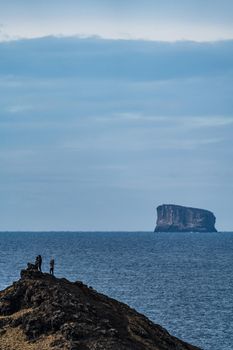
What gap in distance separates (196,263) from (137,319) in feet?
504

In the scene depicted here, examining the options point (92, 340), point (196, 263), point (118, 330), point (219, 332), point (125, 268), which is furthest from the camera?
point (196, 263)

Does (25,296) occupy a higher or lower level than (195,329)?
higher

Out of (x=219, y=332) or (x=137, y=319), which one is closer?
(x=137, y=319)

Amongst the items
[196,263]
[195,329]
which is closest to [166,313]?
[195,329]

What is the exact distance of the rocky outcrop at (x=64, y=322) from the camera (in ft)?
115

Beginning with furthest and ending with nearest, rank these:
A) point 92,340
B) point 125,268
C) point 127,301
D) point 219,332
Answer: point 125,268
point 127,301
point 219,332
point 92,340

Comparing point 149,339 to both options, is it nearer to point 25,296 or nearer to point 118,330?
point 118,330

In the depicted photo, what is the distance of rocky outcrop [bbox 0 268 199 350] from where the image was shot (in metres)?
34.9

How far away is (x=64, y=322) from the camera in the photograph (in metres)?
36.2

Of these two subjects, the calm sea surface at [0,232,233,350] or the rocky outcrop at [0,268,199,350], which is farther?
the calm sea surface at [0,232,233,350]

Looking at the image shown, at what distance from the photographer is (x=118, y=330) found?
37969 mm

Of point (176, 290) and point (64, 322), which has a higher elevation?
point (64, 322)

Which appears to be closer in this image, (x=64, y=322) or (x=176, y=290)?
(x=64, y=322)

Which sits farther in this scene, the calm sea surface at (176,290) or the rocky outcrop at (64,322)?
the calm sea surface at (176,290)
